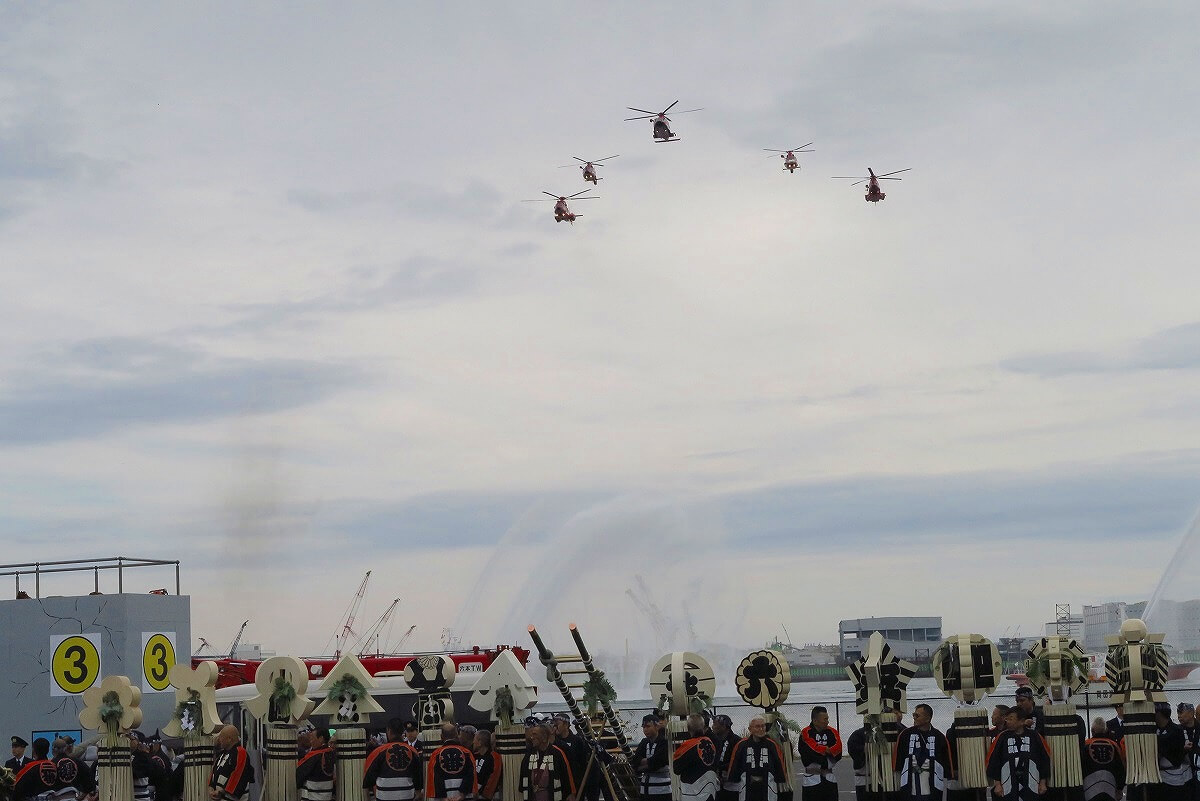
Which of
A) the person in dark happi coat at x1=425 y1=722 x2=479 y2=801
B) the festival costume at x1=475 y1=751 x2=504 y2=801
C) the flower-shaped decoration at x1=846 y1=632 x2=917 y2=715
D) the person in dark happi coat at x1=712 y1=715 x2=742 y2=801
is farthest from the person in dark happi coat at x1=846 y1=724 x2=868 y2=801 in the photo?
the person in dark happi coat at x1=425 y1=722 x2=479 y2=801

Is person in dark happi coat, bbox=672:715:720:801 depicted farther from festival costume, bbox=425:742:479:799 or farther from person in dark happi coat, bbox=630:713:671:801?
festival costume, bbox=425:742:479:799

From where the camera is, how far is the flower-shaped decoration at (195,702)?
24.3 m

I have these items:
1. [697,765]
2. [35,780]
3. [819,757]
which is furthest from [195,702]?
[819,757]

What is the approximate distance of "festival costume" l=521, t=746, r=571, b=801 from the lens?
22.8 m

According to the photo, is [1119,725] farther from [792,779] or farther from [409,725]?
[409,725]

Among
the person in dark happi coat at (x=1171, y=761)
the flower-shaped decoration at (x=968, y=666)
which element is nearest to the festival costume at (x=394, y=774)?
A: the flower-shaped decoration at (x=968, y=666)

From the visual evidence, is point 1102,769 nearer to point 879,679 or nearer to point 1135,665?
point 1135,665

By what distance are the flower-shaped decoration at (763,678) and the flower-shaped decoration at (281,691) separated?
749 cm

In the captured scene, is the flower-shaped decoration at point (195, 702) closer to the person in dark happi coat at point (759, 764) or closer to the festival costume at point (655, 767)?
the festival costume at point (655, 767)

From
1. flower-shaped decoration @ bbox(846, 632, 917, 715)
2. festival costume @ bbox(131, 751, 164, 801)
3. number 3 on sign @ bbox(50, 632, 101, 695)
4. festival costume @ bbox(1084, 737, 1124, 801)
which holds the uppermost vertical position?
number 3 on sign @ bbox(50, 632, 101, 695)

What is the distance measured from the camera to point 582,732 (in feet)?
76.6

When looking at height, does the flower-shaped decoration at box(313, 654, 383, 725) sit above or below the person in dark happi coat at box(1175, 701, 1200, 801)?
above

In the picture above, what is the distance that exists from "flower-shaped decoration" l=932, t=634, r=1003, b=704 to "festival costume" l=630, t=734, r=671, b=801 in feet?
15.6

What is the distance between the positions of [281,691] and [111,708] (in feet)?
10.8
